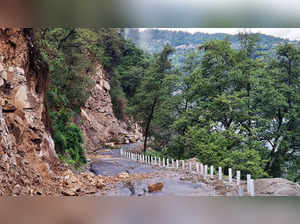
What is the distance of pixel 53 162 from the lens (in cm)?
418

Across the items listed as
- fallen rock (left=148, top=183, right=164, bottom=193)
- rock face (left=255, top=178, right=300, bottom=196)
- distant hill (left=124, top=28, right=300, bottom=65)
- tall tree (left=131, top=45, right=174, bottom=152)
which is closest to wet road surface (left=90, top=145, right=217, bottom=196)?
fallen rock (left=148, top=183, right=164, bottom=193)

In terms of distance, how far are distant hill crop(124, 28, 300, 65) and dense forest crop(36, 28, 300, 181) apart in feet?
0.05

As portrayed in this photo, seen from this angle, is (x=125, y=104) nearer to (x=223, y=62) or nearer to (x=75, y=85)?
(x=75, y=85)

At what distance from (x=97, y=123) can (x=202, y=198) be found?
1674 mm

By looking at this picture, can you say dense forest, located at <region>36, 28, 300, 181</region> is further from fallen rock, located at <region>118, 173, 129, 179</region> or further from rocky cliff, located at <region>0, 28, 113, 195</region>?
fallen rock, located at <region>118, 173, 129, 179</region>

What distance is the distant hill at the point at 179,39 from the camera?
4.19 meters

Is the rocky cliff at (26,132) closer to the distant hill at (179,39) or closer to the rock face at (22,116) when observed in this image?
the rock face at (22,116)

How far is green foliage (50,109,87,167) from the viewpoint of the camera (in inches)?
166

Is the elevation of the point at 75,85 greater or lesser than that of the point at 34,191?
greater

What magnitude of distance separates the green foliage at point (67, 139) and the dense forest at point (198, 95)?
0.5 inches

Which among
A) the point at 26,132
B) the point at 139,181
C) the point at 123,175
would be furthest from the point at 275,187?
the point at 26,132

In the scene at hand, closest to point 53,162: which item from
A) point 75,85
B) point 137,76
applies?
point 75,85

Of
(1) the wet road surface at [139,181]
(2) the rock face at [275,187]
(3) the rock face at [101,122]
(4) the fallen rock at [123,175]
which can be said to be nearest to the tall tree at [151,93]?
(3) the rock face at [101,122]

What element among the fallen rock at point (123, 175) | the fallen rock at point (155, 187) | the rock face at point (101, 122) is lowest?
the fallen rock at point (155, 187)
